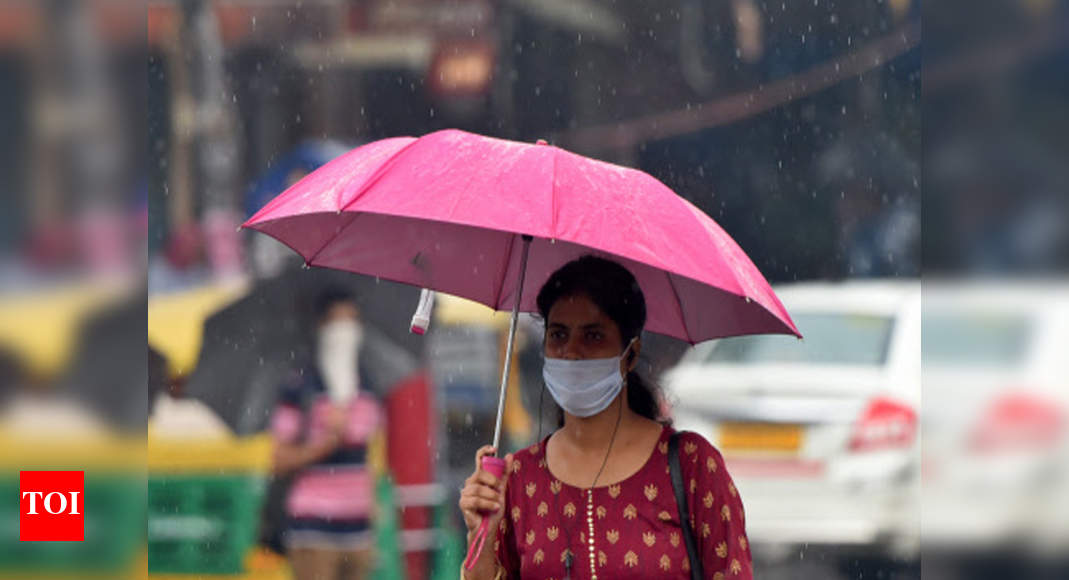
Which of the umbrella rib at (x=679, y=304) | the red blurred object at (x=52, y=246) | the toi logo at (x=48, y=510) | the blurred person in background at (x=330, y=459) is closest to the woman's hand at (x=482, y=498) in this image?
the umbrella rib at (x=679, y=304)

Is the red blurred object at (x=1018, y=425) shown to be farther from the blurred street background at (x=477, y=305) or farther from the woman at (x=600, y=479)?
the blurred street background at (x=477, y=305)

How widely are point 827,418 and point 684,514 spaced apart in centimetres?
311

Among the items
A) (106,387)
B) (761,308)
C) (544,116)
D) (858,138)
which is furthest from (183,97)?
(761,308)

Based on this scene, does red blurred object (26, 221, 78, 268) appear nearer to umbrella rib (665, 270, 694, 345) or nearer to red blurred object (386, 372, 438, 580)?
umbrella rib (665, 270, 694, 345)

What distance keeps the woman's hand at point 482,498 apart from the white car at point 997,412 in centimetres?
93

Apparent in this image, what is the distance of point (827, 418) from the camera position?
6.34 m

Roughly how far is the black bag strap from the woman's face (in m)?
0.27

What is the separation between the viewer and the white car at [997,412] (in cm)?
316

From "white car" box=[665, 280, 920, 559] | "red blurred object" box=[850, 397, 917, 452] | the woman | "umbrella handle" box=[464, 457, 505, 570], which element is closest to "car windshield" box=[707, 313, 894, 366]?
"white car" box=[665, 280, 920, 559]

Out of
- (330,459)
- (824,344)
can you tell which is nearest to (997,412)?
A: (824,344)

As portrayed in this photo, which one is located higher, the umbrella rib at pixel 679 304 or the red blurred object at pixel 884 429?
the umbrella rib at pixel 679 304

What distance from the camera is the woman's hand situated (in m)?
3.38

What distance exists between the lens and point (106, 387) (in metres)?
4.89

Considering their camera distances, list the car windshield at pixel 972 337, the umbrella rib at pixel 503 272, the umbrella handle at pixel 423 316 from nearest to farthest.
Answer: the car windshield at pixel 972 337, the umbrella handle at pixel 423 316, the umbrella rib at pixel 503 272
